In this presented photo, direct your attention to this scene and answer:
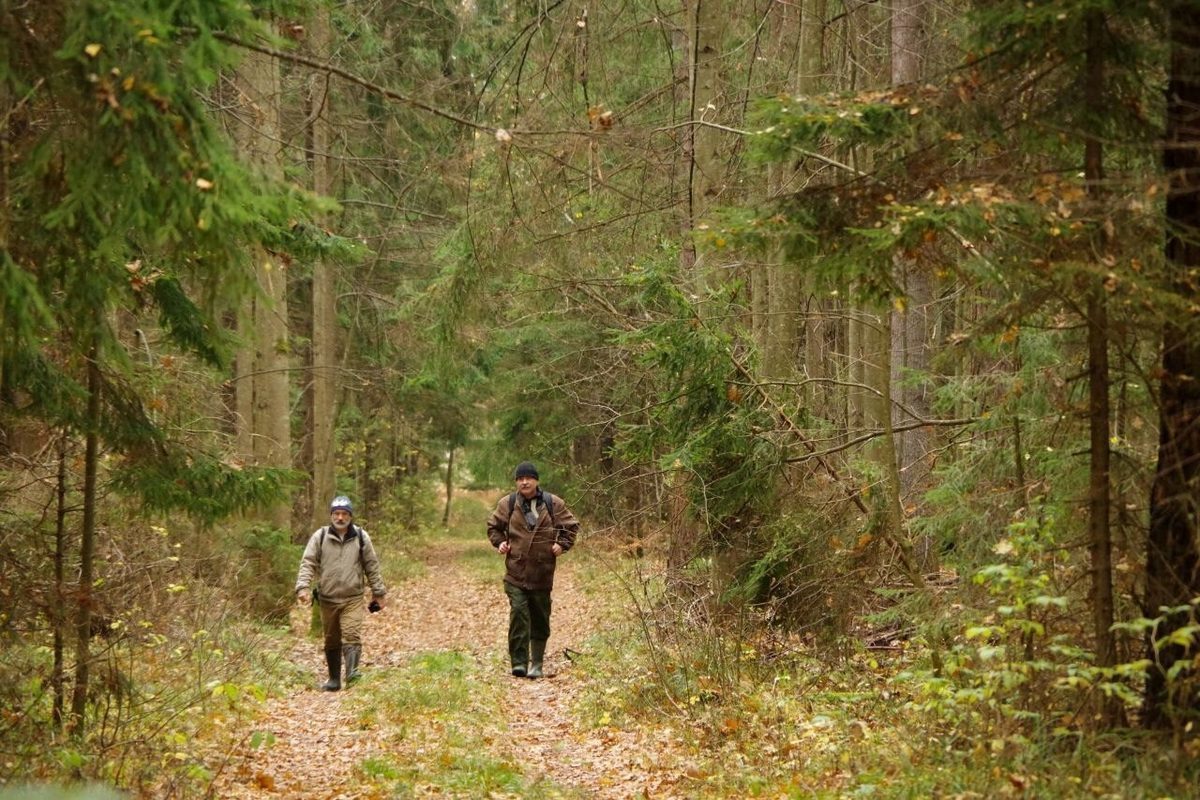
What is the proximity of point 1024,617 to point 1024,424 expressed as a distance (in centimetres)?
150

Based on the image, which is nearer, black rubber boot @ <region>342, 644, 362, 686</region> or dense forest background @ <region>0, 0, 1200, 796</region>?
dense forest background @ <region>0, 0, 1200, 796</region>

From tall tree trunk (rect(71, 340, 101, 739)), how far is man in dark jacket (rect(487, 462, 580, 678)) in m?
4.94

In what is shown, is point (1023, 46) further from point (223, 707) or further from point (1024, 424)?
point (223, 707)

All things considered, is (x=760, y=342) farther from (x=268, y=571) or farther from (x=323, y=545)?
(x=268, y=571)

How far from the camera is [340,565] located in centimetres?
1131

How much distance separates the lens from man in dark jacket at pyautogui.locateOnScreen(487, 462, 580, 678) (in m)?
11.9

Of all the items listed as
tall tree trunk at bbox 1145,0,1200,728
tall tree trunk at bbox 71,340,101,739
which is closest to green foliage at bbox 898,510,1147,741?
tall tree trunk at bbox 1145,0,1200,728

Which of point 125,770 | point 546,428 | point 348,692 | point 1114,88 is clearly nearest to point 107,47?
point 125,770

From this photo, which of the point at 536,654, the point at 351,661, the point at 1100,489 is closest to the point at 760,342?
the point at 536,654

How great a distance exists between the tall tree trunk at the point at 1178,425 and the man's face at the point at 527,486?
708 cm

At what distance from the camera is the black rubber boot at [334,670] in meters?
11.1

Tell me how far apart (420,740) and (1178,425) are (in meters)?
5.71

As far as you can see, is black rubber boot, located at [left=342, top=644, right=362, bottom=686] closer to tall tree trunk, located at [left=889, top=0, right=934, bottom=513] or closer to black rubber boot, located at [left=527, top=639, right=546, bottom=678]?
black rubber boot, located at [left=527, top=639, right=546, bottom=678]

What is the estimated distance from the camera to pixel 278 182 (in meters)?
5.24
